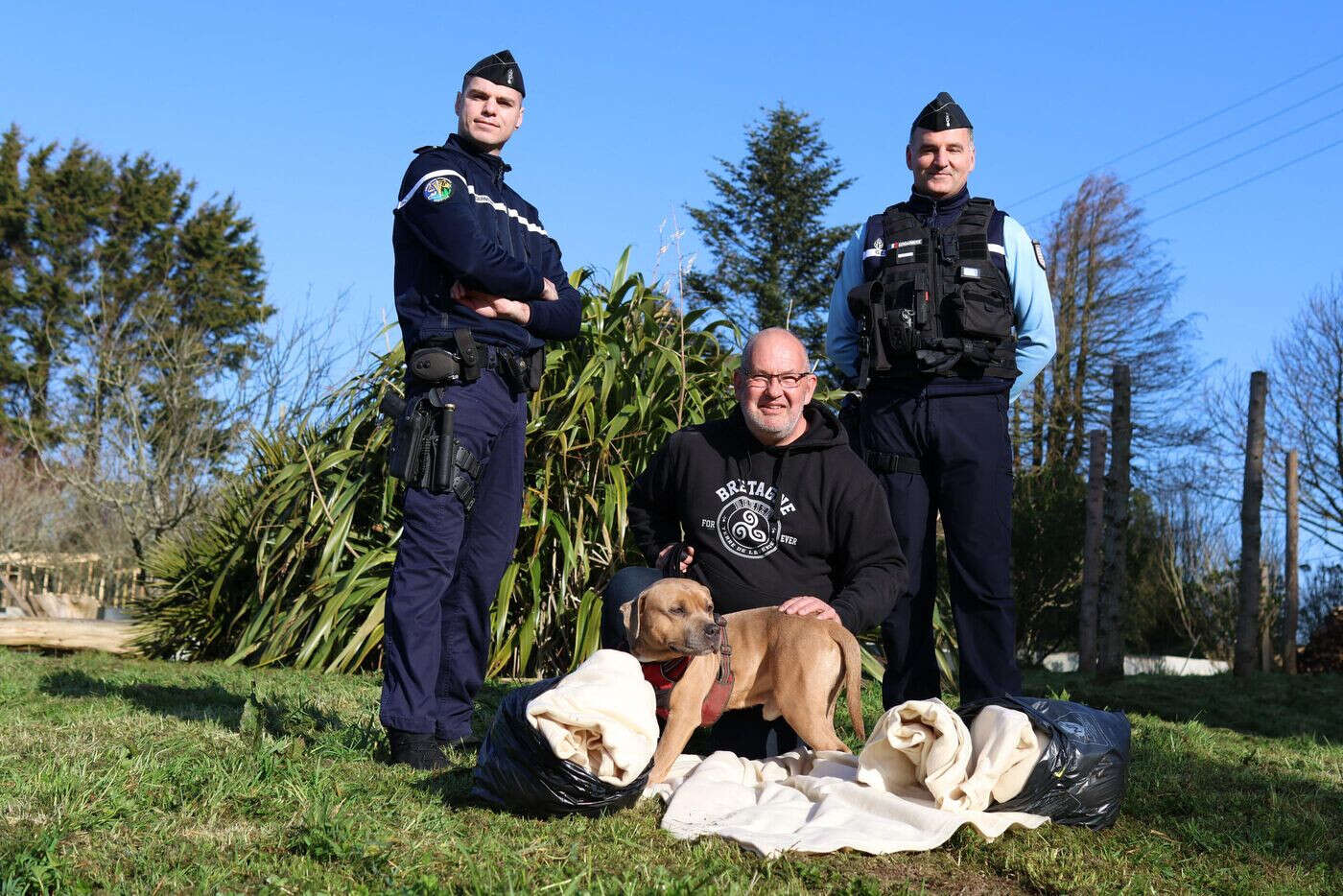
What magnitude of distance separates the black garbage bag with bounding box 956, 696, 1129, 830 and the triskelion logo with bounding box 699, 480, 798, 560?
82 cm

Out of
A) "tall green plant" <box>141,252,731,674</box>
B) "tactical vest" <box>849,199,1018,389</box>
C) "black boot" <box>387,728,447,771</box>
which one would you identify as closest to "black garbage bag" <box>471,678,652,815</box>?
"black boot" <box>387,728,447,771</box>

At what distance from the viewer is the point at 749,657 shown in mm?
3178

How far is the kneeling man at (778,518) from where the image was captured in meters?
3.49

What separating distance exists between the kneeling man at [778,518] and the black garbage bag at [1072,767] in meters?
0.65

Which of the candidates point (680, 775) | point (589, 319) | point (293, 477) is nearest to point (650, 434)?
point (589, 319)

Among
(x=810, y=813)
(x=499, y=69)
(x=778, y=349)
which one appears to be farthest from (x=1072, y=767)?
(x=499, y=69)

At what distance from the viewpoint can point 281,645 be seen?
6.25 meters

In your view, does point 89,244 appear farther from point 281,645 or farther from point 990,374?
point 990,374

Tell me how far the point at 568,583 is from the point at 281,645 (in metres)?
1.71

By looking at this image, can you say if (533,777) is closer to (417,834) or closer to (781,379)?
(417,834)

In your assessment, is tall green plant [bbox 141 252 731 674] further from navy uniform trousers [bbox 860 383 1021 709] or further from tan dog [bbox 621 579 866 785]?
tan dog [bbox 621 579 866 785]

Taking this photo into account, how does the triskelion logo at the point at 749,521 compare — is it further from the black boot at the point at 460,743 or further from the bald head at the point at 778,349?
the black boot at the point at 460,743

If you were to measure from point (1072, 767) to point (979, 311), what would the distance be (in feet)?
5.42

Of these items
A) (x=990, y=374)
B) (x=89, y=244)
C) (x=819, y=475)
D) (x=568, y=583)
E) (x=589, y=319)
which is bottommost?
(x=568, y=583)
